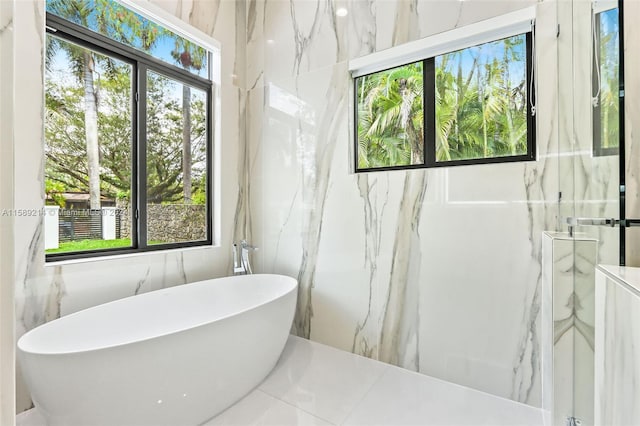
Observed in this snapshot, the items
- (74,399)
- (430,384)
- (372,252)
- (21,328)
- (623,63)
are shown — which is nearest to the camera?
(623,63)

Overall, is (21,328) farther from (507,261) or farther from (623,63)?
(623,63)

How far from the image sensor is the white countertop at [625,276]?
62 cm

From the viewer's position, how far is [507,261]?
1.75 metres

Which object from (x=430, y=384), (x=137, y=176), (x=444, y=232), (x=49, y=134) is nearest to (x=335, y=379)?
(x=430, y=384)

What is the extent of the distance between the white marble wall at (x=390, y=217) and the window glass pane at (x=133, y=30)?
508 mm

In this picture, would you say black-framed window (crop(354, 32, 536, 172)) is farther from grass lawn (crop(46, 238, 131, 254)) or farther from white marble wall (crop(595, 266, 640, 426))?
grass lawn (crop(46, 238, 131, 254))

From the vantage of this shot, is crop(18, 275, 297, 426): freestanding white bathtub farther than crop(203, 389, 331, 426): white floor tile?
No

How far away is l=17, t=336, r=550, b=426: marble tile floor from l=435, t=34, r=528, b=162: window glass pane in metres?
1.45

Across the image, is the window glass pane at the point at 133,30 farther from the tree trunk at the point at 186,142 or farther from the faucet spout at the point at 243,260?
the faucet spout at the point at 243,260

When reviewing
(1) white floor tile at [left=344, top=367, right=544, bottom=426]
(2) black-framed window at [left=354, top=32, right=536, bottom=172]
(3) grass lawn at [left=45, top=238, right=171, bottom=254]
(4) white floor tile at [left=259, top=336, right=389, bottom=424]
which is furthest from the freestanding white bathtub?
(2) black-framed window at [left=354, top=32, right=536, bottom=172]

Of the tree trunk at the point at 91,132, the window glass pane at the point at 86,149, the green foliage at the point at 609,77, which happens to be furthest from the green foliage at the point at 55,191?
the green foliage at the point at 609,77

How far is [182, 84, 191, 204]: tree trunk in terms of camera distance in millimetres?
2570

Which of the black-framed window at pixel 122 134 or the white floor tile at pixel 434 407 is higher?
Answer: the black-framed window at pixel 122 134

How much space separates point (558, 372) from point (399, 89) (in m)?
1.88
